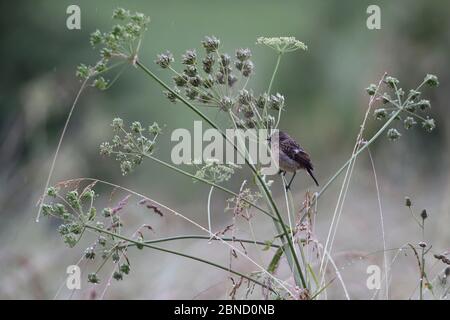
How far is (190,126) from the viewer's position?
14656 mm

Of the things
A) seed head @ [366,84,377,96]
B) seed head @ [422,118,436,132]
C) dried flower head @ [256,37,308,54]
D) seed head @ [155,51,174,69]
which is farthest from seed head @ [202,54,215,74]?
seed head @ [422,118,436,132]

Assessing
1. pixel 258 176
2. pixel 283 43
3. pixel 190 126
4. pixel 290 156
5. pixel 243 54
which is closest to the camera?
pixel 258 176

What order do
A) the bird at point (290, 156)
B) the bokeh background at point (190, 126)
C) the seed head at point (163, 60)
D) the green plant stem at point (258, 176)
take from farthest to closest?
the bokeh background at point (190, 126) < the bird at point (290, 156) < the seed head at point (163, 60) < the green plant stem at point (258, 176)

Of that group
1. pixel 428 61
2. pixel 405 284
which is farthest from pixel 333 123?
pixel 405 284

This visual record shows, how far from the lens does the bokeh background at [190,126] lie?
607cm

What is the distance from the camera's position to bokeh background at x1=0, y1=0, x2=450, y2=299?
19.9ft

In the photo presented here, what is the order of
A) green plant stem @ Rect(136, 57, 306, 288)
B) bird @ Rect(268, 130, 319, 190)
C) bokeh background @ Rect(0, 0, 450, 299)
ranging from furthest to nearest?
bokeh background @ Rect(0, 0, 450, 299)
bird @ Rect(268, 130, 319, 190)
green plant stem @ Rect(136, 57, 306, 288)

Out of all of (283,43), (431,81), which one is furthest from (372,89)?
(283,43)

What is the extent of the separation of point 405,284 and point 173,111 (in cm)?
914

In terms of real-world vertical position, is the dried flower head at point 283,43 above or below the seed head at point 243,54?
above

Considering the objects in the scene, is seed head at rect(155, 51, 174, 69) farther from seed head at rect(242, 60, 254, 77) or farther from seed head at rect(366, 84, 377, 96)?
seed head at rect(366, 84, 377, 96)

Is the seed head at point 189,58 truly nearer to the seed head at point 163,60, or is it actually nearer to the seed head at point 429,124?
the seed head at point 163,60

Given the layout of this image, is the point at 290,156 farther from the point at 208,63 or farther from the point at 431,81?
the point at 208,63

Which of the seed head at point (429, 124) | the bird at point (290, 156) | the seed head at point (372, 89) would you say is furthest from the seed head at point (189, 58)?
the bird at point (290, 156)
